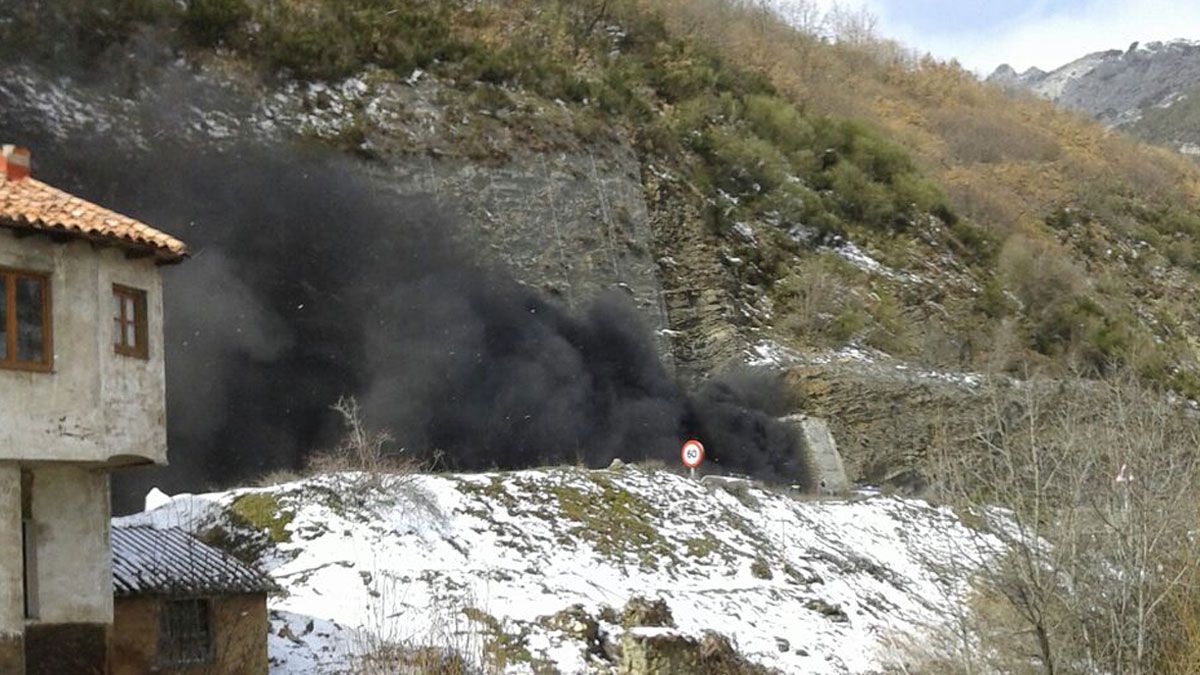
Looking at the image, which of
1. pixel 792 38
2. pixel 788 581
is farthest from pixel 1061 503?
pixel 792 38

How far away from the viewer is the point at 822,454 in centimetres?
4050

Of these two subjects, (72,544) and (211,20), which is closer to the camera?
(72,544)

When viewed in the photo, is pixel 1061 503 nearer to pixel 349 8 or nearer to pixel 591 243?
pixel 591 243

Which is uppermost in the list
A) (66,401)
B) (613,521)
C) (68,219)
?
(68,219)

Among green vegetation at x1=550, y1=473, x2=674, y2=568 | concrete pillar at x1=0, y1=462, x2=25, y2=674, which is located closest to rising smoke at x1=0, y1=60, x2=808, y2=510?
green vegetation at x1=550, y1=473, x2=674, y2=568

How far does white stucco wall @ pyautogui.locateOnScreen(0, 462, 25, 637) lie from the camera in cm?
1825

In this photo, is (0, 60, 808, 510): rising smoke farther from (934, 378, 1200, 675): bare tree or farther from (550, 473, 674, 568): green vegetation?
(934, 378, 1200, 675): bare tree

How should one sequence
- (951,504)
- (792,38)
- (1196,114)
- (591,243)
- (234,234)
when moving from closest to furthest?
1. (951,504)
2. (234,234)
3. (591,243)
4. (792,38)
5. (1196,114)

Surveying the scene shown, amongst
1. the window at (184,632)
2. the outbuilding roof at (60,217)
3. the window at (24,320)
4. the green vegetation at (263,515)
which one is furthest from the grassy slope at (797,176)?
the window at (24,320)

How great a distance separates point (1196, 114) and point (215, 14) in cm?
10668

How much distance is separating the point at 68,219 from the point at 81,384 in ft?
6.30

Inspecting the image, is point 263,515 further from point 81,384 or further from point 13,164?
point 13,164

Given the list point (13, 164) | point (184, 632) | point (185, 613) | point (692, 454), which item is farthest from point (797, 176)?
point (13, 164)

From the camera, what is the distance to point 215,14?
41.2m
